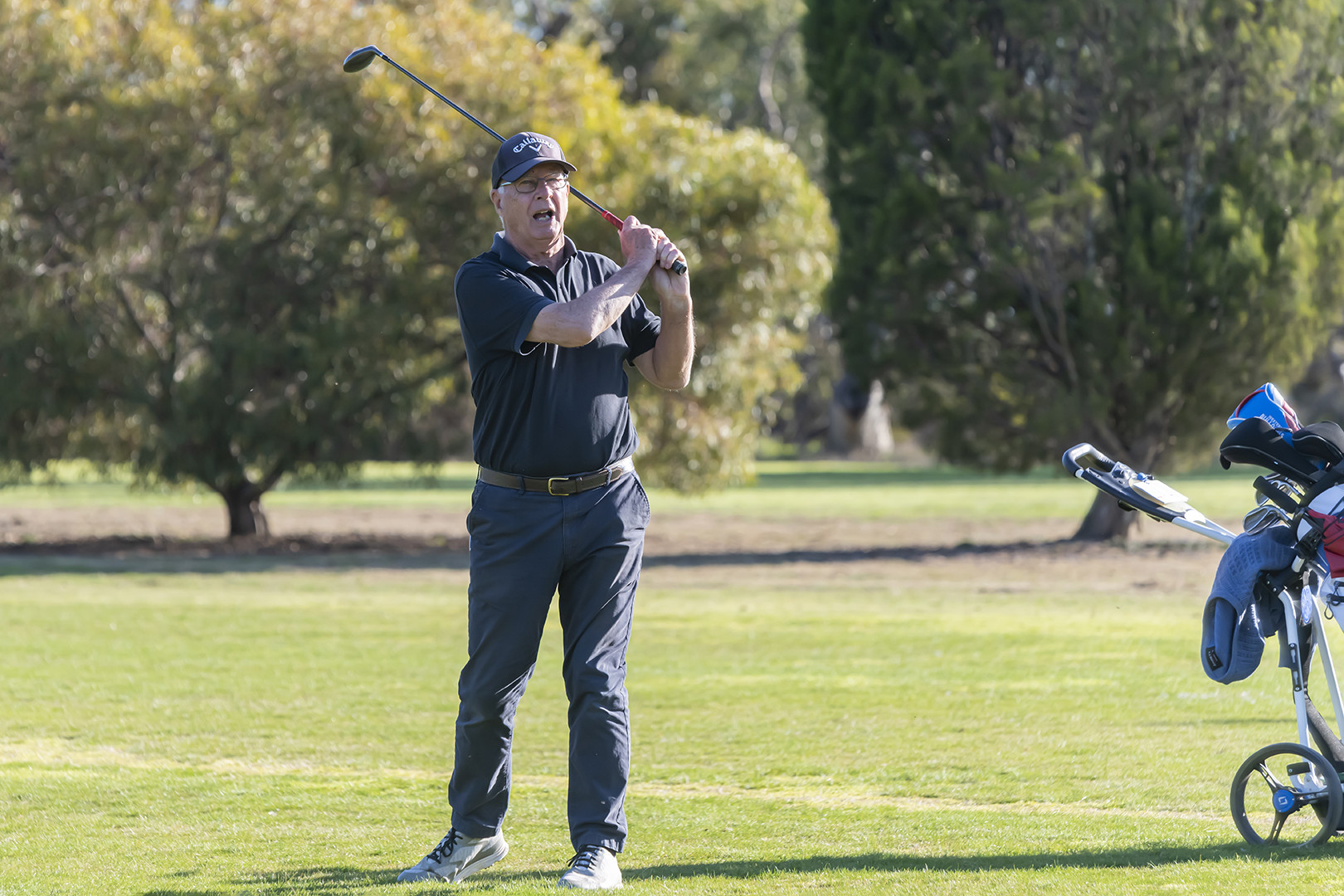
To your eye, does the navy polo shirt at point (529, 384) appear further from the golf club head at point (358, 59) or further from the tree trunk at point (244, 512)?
the tree trunk at point (244, 512)

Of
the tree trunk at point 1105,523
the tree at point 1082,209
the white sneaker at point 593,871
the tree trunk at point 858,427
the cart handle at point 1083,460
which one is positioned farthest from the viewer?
the tree trunk at point 858,427

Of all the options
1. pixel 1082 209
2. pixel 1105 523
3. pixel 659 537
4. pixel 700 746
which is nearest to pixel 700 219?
pixel 1082 209

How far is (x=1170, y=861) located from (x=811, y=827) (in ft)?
4.45

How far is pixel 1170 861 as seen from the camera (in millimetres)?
5480

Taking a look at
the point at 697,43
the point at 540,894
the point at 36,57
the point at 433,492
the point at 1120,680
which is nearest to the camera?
the point at 540,894

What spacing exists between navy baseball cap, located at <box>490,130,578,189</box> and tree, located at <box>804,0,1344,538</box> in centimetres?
1630

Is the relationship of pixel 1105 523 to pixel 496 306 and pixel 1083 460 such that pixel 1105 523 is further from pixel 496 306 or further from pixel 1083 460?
pixel 496 306

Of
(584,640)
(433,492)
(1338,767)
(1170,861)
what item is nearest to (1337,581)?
(1338,767)

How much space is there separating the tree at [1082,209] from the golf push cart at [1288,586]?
1564 cm

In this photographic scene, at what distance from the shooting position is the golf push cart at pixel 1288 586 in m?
5.44

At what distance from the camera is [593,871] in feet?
16.9

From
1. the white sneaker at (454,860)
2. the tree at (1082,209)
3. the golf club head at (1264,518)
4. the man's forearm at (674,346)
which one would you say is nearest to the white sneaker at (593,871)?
the white sneaker at (454,860)

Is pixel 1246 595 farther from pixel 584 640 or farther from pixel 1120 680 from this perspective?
pixel 1120 680

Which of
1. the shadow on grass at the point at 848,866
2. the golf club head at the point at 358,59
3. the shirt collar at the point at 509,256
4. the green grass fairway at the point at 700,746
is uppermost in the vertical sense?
the golf club head at the point at 358,59
